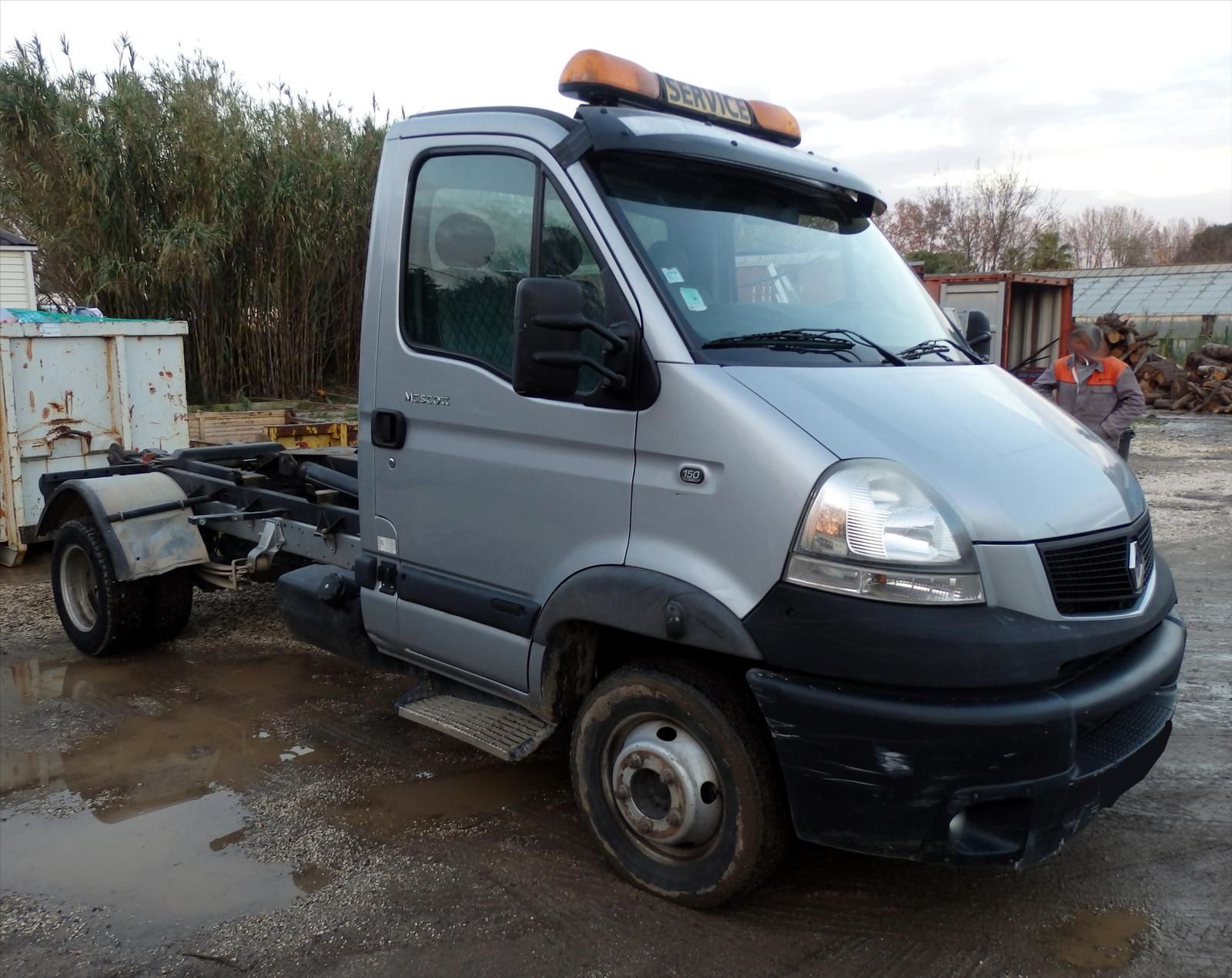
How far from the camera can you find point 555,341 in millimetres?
3094

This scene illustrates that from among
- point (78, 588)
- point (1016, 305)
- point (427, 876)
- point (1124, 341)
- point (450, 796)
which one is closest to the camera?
point (427, 876)

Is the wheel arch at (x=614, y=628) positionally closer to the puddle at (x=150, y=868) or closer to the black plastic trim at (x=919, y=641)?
the black plastic trim at (x=919, y=641)

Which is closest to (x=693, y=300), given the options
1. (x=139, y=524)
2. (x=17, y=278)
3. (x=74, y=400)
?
(x=139, y=524)

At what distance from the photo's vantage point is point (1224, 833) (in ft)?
12.5

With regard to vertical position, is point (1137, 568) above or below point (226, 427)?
above

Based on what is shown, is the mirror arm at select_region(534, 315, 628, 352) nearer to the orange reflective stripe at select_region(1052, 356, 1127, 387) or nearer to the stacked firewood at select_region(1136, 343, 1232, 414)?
the orange reflective stripe at select_region(1052, 356, 1127, 387)

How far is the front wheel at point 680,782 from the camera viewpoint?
306 cm

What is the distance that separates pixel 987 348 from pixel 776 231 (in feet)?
4.39

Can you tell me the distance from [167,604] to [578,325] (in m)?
3.91

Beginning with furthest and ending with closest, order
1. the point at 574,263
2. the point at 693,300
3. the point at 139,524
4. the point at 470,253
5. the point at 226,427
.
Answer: the point at 226,427
the point at 139,524
the point at 470,253
the point at 574,263
the point at 693,300

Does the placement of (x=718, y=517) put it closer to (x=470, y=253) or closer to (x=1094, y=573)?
(x=1094, y=573)

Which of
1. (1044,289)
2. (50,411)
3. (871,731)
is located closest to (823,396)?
(871,731)

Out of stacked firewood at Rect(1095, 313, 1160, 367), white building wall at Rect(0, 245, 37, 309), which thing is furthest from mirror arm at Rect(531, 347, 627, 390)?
stacked firewood at Rect(1095, 313, 1160, 367)

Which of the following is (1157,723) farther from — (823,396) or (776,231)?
(776,231)
